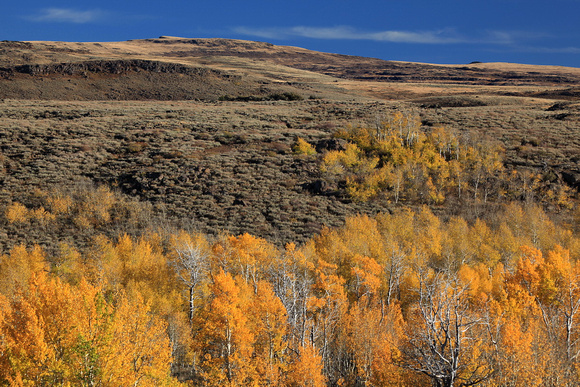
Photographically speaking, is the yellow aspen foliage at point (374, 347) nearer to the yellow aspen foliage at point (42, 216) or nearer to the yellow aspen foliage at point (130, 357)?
the yellow aspen foliage at point (130, 357)

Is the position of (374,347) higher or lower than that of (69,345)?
lower

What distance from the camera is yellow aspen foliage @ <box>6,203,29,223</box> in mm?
50356

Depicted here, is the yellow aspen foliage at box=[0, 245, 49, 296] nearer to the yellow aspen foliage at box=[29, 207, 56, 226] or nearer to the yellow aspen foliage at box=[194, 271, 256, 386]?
the yellow aspen foliage at box=[29, 207, 56, 226]

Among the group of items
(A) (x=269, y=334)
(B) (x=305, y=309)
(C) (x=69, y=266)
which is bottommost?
(C) (x=69, y=266)

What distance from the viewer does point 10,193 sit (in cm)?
5625

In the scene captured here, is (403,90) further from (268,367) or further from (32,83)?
(268,367)

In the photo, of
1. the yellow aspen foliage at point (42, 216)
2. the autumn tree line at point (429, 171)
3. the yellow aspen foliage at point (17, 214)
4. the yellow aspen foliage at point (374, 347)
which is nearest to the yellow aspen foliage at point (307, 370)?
the yellow aspen foliage at point (374, 347)

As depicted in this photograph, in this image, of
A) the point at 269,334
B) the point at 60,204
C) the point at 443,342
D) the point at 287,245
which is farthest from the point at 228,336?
the point at 60,204

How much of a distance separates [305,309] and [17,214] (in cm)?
4489

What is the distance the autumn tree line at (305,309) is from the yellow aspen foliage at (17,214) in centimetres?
33

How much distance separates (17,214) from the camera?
50781 mm

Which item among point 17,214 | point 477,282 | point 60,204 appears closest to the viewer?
point 477,282

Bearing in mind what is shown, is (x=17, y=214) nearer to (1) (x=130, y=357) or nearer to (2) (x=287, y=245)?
(2) (x=287, y=245)

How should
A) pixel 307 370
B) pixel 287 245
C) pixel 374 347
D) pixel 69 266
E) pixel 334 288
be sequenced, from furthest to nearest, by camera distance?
pixel 287 245
pixel 69 266
pixel 334 288
pixel 374 347
pixel 307 370
